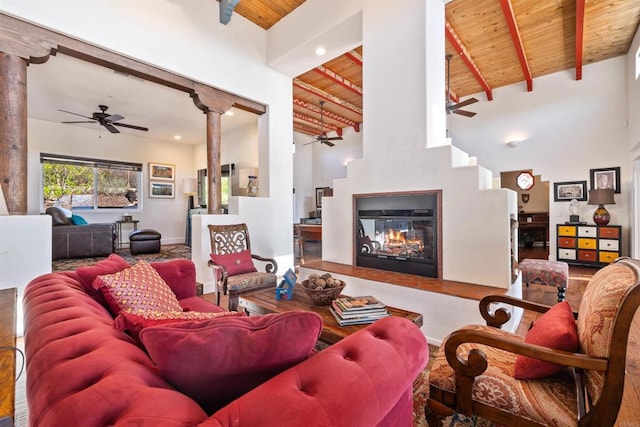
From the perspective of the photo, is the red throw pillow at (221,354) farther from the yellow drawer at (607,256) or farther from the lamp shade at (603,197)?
the yellow drawer at (607,256)

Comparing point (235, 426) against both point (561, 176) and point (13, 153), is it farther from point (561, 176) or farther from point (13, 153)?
point (561, 176)

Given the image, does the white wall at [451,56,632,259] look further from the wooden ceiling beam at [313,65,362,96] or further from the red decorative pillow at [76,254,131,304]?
the red decorative pillow at [76,254,131,304]

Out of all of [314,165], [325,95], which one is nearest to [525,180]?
[325,95]

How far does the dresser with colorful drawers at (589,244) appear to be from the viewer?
4965 millimetres

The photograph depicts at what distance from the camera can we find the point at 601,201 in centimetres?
490

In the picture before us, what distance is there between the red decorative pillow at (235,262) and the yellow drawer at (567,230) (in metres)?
5.86

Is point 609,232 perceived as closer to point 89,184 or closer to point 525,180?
point 525,180

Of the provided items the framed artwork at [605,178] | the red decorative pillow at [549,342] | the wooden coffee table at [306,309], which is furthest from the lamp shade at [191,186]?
the framed artwork at [605,178]

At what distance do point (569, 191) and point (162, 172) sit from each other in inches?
382

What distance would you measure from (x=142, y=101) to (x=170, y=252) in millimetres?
3320

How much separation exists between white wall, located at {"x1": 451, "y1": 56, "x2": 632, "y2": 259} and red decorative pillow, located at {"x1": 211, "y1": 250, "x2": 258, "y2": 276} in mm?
5915

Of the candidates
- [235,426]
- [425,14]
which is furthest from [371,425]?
[425,14]

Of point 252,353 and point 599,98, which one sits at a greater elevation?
point 599,98

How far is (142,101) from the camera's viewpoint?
5383 mm
